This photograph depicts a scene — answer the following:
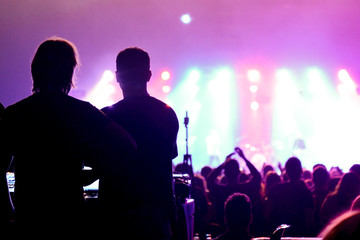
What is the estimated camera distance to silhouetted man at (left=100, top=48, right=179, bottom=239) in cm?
197

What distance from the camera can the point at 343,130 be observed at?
19375 mm

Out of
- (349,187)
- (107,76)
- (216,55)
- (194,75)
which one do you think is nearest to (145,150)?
(349,187)

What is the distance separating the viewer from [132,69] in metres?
2.22

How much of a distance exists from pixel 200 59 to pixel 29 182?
1507 cm

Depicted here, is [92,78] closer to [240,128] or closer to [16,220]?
[16,220]

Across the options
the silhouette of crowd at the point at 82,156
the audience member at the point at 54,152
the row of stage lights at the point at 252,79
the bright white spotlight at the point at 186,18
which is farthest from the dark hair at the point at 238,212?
the row of stage lights at the point at 252,79

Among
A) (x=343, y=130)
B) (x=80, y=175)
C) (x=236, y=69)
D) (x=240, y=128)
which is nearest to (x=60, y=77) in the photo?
(x=80, y=175)

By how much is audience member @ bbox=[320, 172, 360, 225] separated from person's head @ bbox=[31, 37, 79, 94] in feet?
12.6

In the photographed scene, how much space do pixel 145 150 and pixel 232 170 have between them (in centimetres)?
349

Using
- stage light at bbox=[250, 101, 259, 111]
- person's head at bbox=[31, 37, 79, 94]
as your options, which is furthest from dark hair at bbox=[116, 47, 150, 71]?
stage light at bbox=[250, 101, 259, 111]

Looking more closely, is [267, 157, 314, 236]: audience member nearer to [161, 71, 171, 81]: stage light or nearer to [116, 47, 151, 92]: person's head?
[116, 47, 151, 92]: person's head

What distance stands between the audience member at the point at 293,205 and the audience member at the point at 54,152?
3750 mm

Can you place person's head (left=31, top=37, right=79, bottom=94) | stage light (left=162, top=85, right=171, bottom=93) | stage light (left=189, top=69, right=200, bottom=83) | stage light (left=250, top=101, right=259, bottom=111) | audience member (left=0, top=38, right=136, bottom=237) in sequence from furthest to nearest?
stage light (left=250, top=101, right=259, bottom=111) → stage light (left=162, top=85, right=171, bottom=93) → stage light (left=189, top=69, right=200, bottom=83) → person's head (left=31, top=37, right=79, bottom=94) → audience member (left=0, top=38, right=136, bottom=237)

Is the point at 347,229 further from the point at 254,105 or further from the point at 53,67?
the point at 254,105
